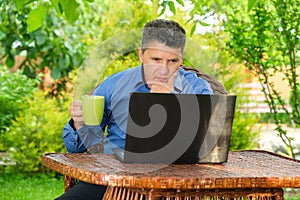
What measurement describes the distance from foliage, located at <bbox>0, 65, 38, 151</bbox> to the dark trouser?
284 centimetres

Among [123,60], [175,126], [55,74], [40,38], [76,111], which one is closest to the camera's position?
[175,126]

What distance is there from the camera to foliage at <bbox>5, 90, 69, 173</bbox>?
16.6 ft

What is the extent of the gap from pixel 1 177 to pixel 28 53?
5.44 feet

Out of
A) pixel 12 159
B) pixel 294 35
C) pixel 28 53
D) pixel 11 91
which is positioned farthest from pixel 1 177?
pixel 294 35

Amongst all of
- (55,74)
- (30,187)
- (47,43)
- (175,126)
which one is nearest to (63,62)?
(55,74)

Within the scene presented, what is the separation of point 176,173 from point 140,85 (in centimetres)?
81

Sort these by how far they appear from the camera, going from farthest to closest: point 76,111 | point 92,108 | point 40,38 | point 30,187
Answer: point 40,38 < point 30,187 < point 76,111 < point 92,108

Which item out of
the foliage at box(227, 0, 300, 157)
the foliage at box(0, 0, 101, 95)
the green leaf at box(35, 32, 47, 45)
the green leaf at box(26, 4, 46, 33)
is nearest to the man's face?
the green leaf at box(26, 4, 46, 33)

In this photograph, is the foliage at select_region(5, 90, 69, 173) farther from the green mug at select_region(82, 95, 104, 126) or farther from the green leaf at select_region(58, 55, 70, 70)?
the green mug at select_region(82, 95, 104, 126)

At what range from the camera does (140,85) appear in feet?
8.09

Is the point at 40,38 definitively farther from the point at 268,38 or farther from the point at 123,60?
the point at 268,38

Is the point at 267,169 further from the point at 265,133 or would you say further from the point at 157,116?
the point at 265,133

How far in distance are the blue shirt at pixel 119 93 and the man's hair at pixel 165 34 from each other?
179 mm

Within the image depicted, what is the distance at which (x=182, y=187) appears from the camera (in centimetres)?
162
